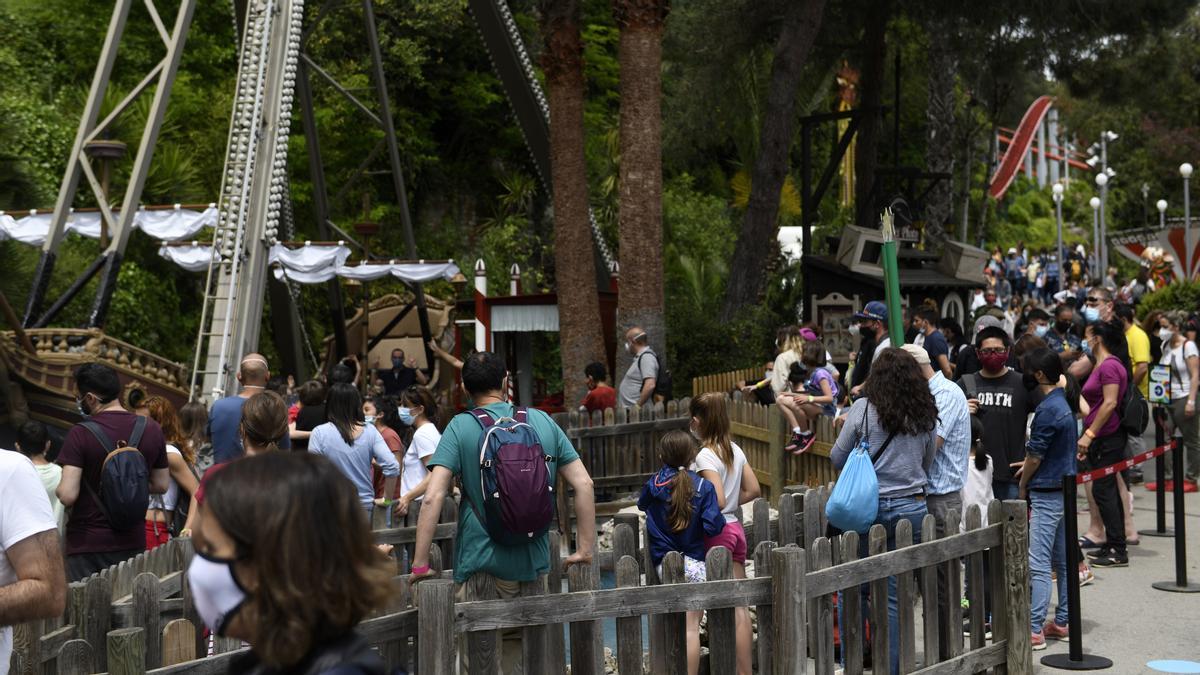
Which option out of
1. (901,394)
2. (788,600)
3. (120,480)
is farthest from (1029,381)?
(120,480)

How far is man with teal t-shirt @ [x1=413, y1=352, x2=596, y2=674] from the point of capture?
20.2 feet

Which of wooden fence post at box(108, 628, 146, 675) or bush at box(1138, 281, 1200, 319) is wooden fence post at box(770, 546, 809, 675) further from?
bush at box(1138, 281, 1200, 319)

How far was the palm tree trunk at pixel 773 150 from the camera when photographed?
68.8 feet

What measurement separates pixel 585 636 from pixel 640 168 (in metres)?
11.3

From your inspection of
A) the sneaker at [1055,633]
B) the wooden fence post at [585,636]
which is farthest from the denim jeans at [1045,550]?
→ the wooden fence post at [585,636]

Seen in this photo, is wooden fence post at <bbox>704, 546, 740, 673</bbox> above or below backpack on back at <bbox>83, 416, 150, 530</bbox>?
below

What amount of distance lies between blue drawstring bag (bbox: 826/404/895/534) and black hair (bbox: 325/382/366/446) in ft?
9.92

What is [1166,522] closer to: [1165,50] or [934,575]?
[934,575]

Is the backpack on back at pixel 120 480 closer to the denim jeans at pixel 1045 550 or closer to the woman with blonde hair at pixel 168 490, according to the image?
the woman with blonde hair at pixel 168 490

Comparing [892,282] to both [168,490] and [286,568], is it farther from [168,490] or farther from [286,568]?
[286,568]

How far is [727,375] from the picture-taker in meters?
18.4

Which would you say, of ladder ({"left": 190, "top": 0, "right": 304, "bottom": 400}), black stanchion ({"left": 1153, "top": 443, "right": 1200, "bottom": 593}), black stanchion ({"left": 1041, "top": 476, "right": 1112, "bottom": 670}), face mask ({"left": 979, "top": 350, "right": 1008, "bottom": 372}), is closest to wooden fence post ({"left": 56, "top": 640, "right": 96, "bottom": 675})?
black stanchion ({"left": 1041, "top": 476, "right": 1112, "bottom": 670})

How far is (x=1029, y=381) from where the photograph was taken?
920cm

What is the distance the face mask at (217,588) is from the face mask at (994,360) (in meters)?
7.01
